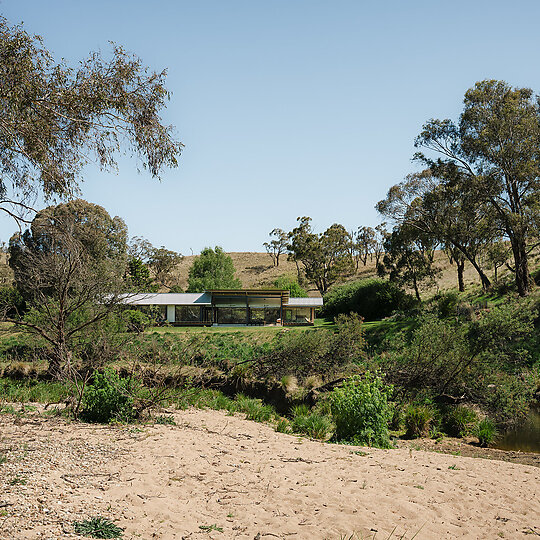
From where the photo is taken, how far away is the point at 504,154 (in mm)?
25406

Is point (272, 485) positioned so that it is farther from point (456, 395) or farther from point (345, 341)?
point (345, 341)

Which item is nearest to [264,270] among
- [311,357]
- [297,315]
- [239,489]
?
[297,315]

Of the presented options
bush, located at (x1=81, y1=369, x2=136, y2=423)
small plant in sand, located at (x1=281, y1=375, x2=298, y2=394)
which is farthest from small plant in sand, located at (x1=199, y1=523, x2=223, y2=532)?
small plant in sand, located at (x1=281, y1=375, x2=298, y2=394)

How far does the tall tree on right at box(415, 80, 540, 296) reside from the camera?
24844 millimetres

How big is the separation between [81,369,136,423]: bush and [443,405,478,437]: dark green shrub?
940 cm

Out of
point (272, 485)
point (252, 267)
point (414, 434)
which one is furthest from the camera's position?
point (252, 267)

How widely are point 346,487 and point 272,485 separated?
3.30 ft

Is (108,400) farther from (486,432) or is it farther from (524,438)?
(524,438)

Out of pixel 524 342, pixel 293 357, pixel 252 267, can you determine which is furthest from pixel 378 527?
pixel 252 267

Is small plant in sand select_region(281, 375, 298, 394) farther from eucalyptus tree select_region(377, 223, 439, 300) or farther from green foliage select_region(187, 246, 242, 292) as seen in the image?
green foliage select_region(187, 246, 242, 292)

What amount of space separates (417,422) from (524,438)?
9.61 ft

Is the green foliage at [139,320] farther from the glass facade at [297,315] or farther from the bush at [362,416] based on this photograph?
the glass facade at [297,315]

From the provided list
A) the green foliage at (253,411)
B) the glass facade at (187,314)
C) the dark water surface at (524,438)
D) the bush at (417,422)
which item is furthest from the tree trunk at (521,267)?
the glass facade at (187,314)

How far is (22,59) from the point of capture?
8.20 meters
